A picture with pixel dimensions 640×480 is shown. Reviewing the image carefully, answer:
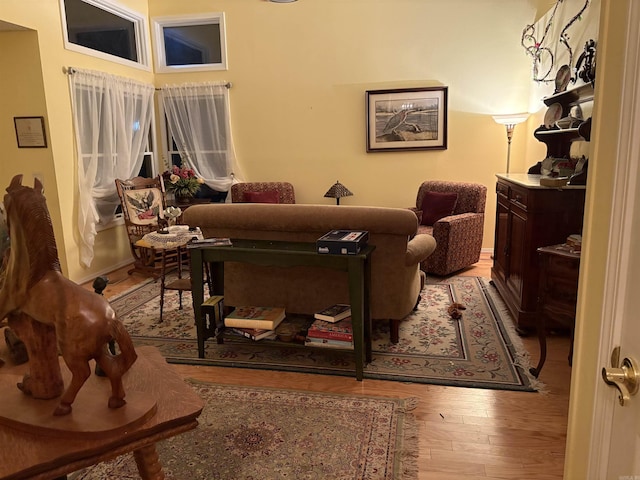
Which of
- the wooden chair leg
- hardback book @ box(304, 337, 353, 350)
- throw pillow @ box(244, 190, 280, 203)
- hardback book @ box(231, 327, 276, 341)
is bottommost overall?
the wooden chair leg

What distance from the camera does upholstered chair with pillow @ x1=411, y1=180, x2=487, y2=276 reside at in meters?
4.95

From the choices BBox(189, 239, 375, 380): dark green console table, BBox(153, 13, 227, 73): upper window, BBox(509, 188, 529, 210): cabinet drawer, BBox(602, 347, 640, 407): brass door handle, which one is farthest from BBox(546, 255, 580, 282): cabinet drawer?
BBox(153, 13, 227, 73): upper window

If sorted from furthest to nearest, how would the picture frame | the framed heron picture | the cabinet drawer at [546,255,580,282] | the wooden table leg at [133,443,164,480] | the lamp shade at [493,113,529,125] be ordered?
the framed heron picture, the lamp shade at [493,113,529,125], the picture frame, the cabinet drawer at [546,255,580,282], the wooden table leg at [133,443,164,480]

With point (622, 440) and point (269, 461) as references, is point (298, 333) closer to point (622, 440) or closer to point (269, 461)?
point (269, 461)

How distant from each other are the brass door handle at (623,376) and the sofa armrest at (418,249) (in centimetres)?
224

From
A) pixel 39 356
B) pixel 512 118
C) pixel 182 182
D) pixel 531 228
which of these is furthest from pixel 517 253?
pixel 182 182

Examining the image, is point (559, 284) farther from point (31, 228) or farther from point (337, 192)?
point (337, 192)

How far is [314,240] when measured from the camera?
10.3 ft

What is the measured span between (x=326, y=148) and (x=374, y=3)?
1.87 m

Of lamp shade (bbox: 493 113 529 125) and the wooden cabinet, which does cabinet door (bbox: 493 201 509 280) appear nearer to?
the wooden cabinet

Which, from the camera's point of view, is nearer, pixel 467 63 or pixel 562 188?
pixel 562 188

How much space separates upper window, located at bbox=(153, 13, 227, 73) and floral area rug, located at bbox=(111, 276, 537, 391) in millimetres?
3637

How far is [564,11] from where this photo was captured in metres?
4.37

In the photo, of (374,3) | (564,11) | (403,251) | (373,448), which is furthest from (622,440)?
(374,3)
